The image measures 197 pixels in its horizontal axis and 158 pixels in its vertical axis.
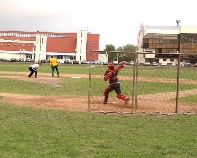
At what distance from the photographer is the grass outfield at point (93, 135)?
7336mm

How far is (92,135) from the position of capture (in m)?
8.79

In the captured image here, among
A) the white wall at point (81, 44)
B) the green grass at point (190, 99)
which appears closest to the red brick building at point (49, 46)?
the white wall at point (81, 44)

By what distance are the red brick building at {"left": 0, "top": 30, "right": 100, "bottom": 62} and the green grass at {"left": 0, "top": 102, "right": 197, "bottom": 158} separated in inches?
3763

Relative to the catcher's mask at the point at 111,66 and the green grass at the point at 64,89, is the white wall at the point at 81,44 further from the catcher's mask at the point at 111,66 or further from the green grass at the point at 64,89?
the catcher's mask at the point at 111,66

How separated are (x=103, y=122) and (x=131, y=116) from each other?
1.63 m

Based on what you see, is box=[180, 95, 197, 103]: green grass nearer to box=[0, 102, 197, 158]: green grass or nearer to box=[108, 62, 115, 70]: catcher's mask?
box=[108, 62, 115, 70]: catcher's mask

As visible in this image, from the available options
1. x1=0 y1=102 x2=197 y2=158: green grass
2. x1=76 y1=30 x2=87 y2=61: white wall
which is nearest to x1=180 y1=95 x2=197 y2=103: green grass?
x1=0 y1=102 x2=197 y2=158: green grass

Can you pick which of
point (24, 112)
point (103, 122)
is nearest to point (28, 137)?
point (103, 122)

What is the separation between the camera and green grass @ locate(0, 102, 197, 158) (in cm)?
736

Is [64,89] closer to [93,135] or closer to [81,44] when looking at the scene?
[93,135]

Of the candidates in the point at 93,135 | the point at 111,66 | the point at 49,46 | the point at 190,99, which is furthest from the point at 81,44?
the point at 93,135

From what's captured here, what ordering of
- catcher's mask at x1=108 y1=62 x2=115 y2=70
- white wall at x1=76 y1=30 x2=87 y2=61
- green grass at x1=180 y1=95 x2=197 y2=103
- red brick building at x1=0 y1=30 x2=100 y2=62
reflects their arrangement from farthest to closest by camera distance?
1. red brick building at x1=0 y1=30 x2=100 y2=62
2. white wall at x1=76 y1=30 x2=87 y2=61
3. green grass at x1=180 y1=95 x2=197 y2=103
4. catcher's mask at x1=108 y1=62 x2=115 y2=70

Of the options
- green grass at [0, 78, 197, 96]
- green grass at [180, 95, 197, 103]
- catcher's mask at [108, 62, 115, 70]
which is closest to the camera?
catcher's mask at [108, 62, 115, 70]

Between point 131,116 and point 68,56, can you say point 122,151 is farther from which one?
point 68,56
